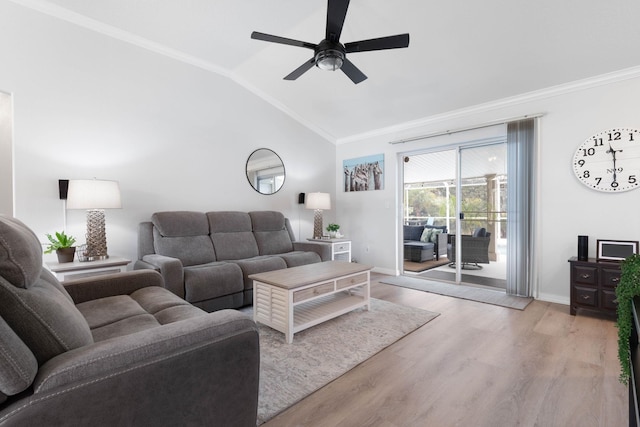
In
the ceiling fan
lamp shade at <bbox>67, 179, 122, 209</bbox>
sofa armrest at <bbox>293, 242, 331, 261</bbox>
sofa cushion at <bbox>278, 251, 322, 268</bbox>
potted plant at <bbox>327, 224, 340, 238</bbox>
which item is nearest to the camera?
the ceiling fan

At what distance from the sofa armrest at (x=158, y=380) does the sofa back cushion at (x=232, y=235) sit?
2585mm

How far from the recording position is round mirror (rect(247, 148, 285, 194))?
4430 mm

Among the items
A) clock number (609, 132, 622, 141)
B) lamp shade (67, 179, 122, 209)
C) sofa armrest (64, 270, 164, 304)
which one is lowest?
sofa armrest (64, 270, 164, 304)

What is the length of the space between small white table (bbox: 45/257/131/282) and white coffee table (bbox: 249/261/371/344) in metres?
1.23

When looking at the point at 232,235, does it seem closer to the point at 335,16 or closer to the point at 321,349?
the point at 321,349

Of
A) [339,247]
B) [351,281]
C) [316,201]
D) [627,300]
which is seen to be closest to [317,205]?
[316,201]

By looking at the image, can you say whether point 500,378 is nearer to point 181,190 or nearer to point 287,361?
point 287,361

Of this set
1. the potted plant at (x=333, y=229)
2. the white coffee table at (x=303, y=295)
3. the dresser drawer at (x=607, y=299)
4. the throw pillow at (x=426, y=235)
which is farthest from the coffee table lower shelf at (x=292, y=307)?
the throw pillow at (x=426, y=235)

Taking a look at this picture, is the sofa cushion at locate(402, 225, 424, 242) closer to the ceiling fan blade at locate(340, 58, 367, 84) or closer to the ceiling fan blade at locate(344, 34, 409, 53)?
the ceiling fan blade at locate(340, 58, 367, 84)

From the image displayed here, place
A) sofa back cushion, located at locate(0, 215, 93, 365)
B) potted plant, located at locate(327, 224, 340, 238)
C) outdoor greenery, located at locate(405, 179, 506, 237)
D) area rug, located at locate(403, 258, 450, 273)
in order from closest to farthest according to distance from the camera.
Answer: sofa back cushion, located at locate(0, 215, 93, 365) → outdoor greenery, located at locate(405, 179, 506, 237) → potted plant, located at locate(327, 224, 340, 238) → area rug, located at locate(403, 258, 450, 273)

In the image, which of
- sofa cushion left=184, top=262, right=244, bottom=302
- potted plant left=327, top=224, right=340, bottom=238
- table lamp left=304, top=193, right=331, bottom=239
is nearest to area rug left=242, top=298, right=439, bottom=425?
sofa cushion left=184, top=262, right=244, bottom=302

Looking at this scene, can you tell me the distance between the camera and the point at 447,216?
19.5ft

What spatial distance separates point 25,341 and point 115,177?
2831 millimetres

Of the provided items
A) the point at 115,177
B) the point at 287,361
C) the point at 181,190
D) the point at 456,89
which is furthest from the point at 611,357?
the point at 115,177
